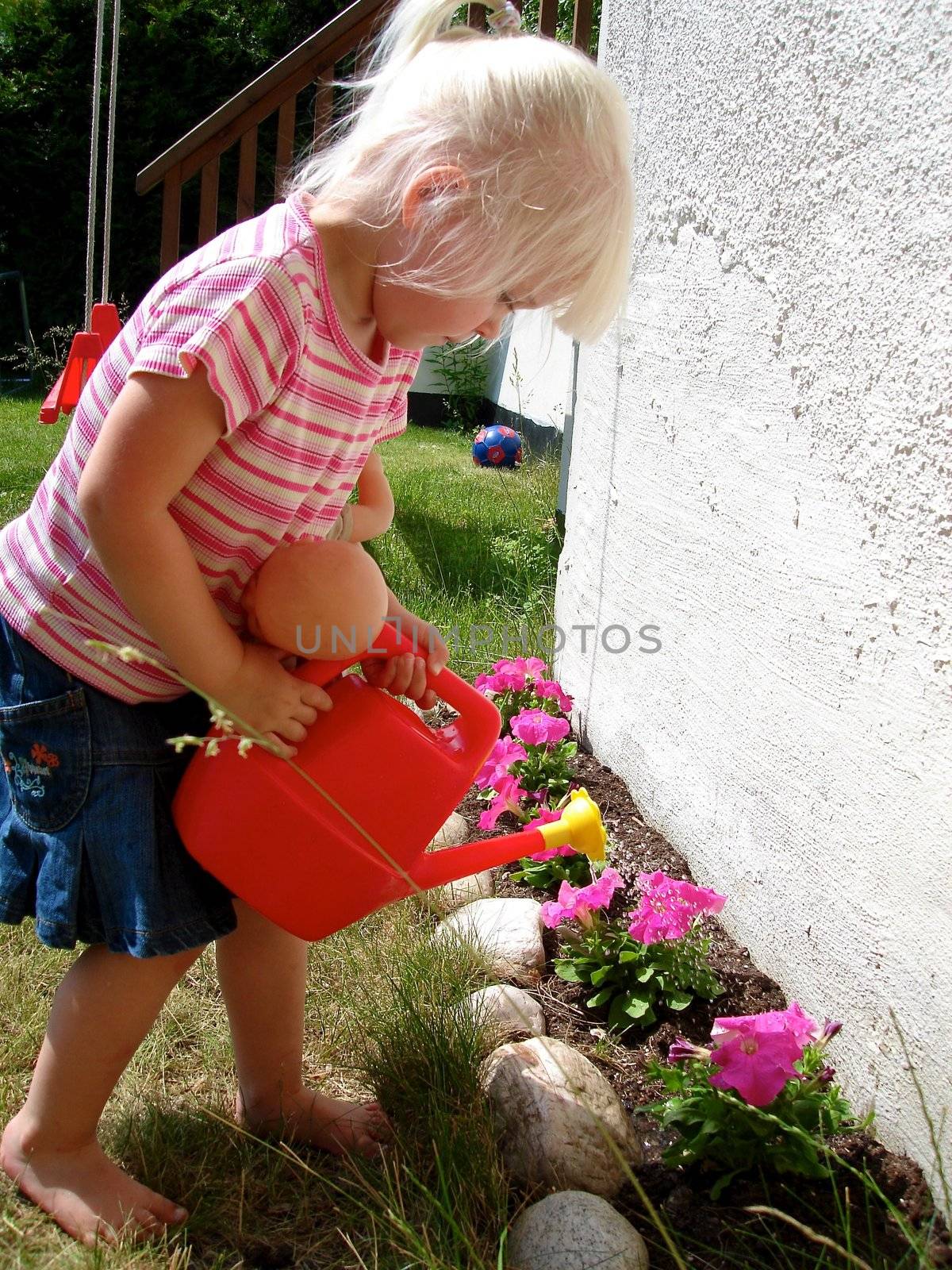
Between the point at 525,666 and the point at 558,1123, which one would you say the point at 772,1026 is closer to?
the point at 558,1123

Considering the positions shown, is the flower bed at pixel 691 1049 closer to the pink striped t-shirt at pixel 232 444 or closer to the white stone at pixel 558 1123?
the white stone at pixel 558 1123

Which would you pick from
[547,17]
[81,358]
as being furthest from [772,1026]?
→ [547,17]

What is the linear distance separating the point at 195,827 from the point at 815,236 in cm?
115

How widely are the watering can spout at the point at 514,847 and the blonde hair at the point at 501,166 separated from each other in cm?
63

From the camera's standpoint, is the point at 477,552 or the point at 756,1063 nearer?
the point at 756,1063

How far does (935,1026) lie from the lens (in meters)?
1.27

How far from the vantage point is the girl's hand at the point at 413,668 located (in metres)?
1.33

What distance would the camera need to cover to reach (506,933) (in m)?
1.85

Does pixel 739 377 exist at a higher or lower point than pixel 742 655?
higher

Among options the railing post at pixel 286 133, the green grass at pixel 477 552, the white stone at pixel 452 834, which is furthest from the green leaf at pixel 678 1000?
the railing post at pixel 286 133

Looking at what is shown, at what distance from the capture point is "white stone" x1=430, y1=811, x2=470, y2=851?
2240 millimetres

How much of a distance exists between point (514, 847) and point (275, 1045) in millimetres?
475

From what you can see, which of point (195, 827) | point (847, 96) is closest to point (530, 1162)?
point (195, 827)

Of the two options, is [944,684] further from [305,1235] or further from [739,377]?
[305,1235]
